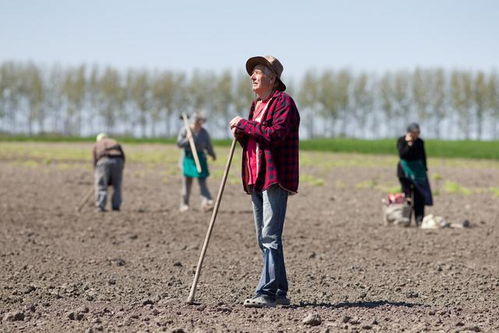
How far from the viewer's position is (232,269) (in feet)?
30.5

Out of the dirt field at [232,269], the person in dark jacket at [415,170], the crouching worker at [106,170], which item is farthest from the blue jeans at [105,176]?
the person in dark jacket at [415,170]

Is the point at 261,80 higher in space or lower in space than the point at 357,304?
higher

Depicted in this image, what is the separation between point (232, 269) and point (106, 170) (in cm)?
812

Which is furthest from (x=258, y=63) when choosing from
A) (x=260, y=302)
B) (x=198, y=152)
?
(x=198, y=152)

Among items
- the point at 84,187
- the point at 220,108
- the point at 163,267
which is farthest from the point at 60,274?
the point at 220,108

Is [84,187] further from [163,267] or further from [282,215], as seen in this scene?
[282,215]

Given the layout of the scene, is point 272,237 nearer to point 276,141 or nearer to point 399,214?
point 276,141

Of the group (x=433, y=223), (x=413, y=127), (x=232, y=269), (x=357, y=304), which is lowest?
(x=433, y=223)

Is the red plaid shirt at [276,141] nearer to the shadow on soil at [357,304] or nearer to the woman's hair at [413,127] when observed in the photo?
the shadow on soil at [357,304]

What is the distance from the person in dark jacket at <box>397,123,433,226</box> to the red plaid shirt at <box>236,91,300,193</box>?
299 inches

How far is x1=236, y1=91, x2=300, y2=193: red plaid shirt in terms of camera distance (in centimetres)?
645

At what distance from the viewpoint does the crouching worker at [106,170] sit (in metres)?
16.9

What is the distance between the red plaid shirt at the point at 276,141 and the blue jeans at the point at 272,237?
9 cm

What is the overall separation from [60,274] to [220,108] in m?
94.0
